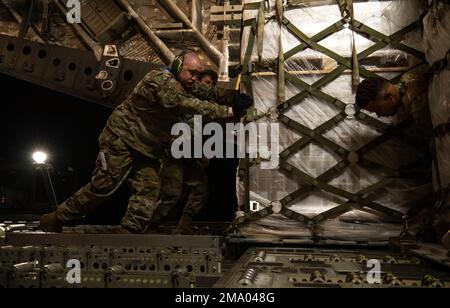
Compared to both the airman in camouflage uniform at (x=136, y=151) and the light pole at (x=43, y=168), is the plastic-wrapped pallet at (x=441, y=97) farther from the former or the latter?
the light pole at (x=43, y=168)

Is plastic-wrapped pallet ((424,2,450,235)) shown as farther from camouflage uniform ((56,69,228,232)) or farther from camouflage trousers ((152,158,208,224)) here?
camouflage trousers ((152,158,208,224))

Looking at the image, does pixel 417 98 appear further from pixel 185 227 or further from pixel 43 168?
pixel 43 168

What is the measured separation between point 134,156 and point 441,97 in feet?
9.51

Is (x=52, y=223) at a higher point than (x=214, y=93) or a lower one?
lower

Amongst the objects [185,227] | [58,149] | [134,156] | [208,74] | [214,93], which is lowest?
[185,227]

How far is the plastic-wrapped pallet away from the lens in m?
3.26

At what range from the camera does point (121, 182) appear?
4.37m

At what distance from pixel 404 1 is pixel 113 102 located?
3.88 meters

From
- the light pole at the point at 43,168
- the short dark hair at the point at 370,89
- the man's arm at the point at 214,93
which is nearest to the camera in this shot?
the short dark hair at the point at 370,89

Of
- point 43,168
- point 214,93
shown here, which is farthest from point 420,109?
point 43,168

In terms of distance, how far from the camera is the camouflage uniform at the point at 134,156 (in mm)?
4234

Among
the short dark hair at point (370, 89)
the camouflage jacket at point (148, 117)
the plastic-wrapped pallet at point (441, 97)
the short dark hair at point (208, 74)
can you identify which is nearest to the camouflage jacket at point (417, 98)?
the plastic-wrapped pallet at point (441, 97)

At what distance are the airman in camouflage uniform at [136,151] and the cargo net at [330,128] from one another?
2.57 ft

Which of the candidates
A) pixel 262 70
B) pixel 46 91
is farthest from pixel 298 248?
pixel 46 91
